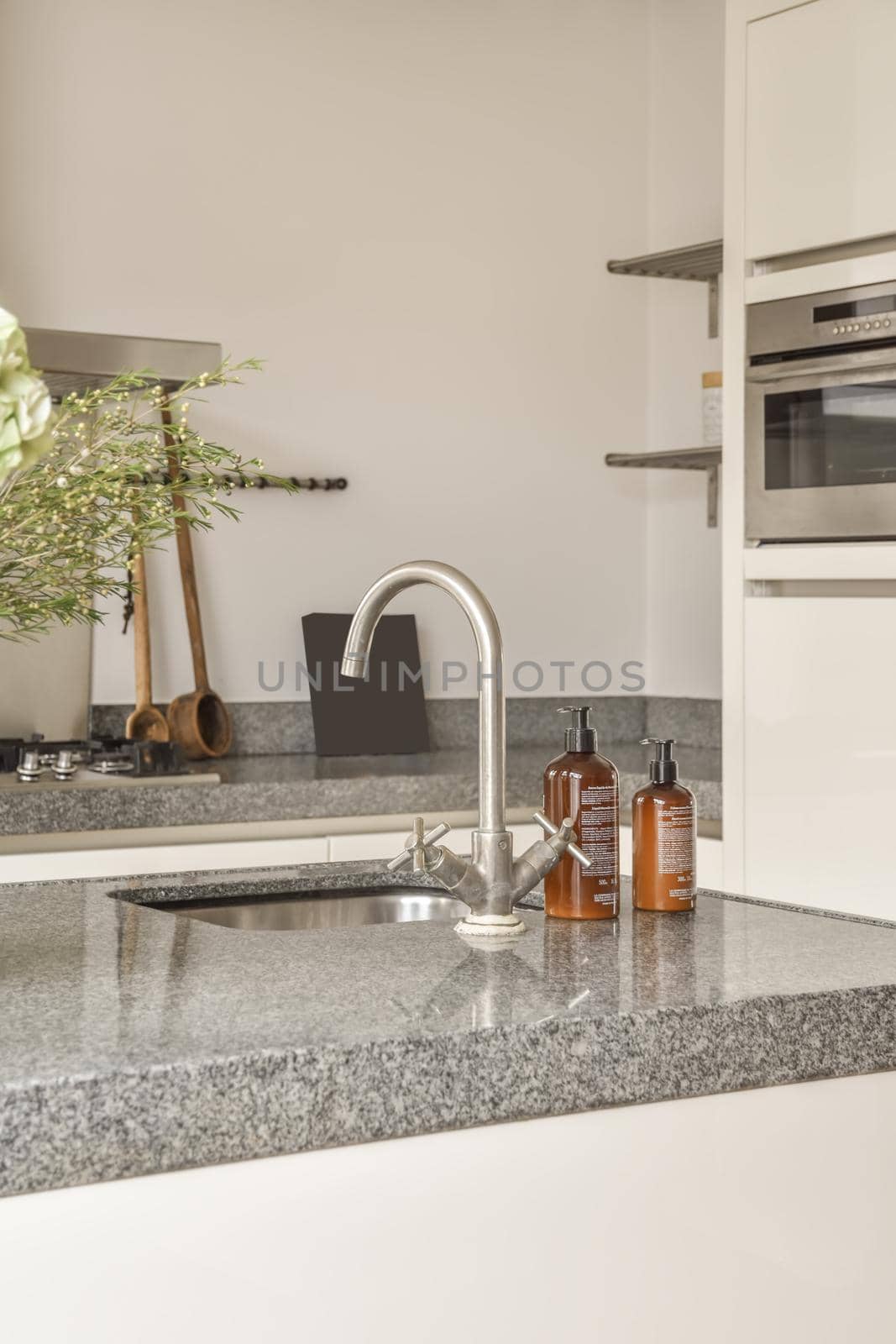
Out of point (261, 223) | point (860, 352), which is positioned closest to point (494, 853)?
point (860, 352)

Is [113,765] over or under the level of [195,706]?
under

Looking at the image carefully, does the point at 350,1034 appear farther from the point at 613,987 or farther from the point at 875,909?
the point at 875,909

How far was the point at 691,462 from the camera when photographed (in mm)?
3371

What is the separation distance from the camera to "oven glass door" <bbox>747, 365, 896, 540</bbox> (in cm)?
254

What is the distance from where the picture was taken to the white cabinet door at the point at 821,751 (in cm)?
250

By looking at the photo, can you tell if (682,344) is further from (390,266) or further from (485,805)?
(485,805)

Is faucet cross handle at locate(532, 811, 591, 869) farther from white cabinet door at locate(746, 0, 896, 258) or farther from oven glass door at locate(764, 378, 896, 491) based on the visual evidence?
white cabinet door at locate(746, 0, 896, 258)

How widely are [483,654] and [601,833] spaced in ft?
0.63

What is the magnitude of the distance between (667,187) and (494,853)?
269cm

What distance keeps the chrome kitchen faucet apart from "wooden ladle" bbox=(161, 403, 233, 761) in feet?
6.01

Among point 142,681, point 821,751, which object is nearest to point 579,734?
point 821,751

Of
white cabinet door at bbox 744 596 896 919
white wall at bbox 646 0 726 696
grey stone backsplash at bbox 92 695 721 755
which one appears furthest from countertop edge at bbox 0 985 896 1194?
white wall at bbox 646 0 726 696

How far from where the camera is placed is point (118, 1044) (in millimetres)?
948

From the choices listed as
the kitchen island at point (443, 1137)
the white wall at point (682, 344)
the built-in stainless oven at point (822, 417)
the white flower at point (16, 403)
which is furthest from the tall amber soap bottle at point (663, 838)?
the white wall at point (682, 344)
